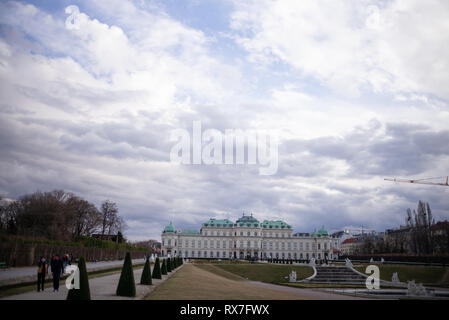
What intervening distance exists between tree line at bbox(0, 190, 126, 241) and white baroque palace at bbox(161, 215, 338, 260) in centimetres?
5781

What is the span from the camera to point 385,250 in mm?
92438

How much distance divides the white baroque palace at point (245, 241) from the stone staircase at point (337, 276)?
249 ft

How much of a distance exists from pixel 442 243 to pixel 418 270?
945 inches

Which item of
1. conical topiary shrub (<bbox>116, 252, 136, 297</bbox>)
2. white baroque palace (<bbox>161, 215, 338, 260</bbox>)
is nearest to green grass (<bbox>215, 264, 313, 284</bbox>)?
conical topiary shrub (<bbox>116, 252, 136, 297</bbox>)

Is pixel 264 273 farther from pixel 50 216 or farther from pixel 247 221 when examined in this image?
pixel 247 221

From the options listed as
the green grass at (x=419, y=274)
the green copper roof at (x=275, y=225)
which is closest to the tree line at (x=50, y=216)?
the green grass at (x=419, y=274)

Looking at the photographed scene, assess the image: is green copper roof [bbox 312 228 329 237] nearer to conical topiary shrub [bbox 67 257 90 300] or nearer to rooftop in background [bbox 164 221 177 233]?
rooftop in background [bbox 164 221 177 233]

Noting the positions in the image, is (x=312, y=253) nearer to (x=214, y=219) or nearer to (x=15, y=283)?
(x=214, y=219)

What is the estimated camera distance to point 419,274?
50.6 metres

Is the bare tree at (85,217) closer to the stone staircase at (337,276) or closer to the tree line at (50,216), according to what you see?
the tree line at (50,216)

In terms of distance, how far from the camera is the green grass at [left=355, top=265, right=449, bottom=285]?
4794 centimetres

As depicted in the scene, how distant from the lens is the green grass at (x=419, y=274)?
157 ft
